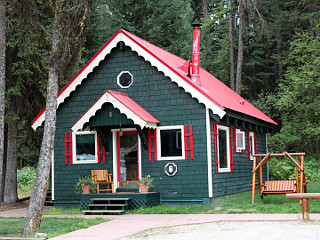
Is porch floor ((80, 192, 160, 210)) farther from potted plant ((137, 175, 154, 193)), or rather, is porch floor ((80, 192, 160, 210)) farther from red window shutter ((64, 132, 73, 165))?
red window shutter ((64, 132, 73, 165))

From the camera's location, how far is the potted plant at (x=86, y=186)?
15.5m

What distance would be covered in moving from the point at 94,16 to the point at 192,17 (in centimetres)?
1711

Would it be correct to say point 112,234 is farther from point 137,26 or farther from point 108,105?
point 137,26

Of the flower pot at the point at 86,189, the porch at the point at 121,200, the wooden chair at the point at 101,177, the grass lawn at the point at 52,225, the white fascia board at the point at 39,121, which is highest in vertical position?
the white fascia board at the point at 39,121

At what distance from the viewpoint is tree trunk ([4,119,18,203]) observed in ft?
60.2

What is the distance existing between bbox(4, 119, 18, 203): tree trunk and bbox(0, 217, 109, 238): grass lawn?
566 centimetres

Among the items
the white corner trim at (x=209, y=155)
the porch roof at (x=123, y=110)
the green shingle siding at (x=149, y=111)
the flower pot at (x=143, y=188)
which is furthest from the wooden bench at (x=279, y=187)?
the porch roof at (x=123, y=110)

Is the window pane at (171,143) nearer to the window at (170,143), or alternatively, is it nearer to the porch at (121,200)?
the window at (170,143)

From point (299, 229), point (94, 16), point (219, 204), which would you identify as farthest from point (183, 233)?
point (94, 16)

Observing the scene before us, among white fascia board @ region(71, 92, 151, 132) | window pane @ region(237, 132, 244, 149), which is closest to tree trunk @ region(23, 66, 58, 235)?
white fascia board @ region(71, 92, 151, 132)

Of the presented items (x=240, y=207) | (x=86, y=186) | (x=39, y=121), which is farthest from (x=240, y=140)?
(x=39, y=121)

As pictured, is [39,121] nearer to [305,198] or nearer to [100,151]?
[100,151]

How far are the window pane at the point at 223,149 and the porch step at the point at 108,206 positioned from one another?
142 inches

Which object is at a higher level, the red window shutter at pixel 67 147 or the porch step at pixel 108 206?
the red window shutter at pixel 67 147
